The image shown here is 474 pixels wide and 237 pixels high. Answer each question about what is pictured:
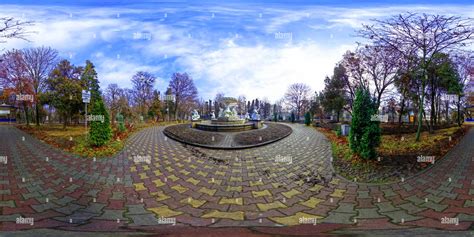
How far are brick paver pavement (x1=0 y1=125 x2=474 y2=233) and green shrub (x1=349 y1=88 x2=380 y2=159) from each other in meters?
1.19

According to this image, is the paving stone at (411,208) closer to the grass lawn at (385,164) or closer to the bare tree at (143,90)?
the grass lawn at (385,164)

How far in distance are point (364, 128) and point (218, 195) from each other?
17.4 ft

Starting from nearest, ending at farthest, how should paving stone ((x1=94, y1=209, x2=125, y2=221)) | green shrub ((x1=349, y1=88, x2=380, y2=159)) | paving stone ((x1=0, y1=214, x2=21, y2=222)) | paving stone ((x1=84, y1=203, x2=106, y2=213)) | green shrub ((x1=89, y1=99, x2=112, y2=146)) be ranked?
paving stone ((x1=0, y1=214, x2=21, y2=222)) → paving stone ((x1=94, y1=209, x2=125, y2=221)) → paving stone ((x1=84, y1=203, x2=106, y2=213)) → green shrub ((x1=349, y1=88, x2=380, y2=159)) → green shrub ((x1=89, y1=99, x2=112, y2=146))

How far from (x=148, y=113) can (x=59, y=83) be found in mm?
16947

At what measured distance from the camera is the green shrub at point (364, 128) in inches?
271

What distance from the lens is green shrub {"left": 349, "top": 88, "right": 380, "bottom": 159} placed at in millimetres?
6880

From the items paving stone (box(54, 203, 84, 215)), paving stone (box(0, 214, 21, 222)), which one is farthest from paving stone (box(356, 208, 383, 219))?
paving stone (box(0, 214, 21, 222))

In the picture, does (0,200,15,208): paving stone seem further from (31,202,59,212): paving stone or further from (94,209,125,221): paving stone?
(94,209,125,221): paving stone

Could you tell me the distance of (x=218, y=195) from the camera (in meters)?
5.02

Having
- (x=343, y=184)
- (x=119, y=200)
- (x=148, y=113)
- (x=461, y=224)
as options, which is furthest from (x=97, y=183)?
(x=148, y=113)

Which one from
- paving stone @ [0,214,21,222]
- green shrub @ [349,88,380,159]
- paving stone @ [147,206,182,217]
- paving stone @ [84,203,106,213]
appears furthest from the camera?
green shrub @ [349,88,380,159]

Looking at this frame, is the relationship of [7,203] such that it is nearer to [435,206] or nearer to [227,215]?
[227,215]

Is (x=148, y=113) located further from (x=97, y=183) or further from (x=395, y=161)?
(x=395, y=161)

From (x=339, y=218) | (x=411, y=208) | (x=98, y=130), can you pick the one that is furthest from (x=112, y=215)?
(x=98, y=130)
